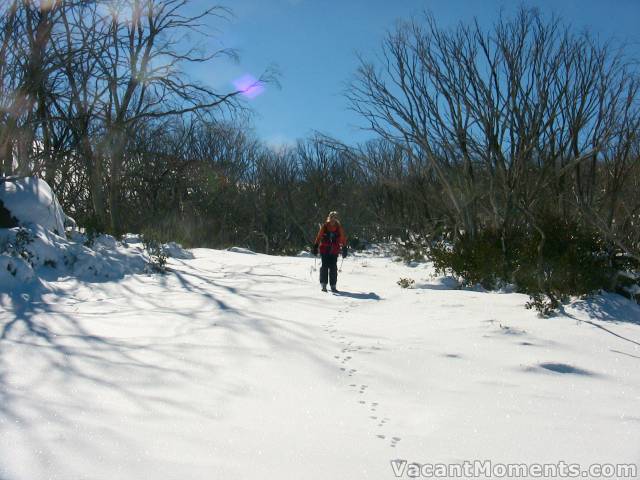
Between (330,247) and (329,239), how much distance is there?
0.53 ft

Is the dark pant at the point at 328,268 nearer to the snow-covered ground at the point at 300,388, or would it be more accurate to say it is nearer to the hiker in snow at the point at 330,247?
the hiker in snow at the point at 330,247

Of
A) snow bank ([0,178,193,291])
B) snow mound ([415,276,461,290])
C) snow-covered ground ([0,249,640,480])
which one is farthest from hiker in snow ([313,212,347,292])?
snow bank ([0,178,193,291])

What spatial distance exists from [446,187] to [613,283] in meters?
4.27

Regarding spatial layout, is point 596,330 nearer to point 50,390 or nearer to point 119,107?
point 50,390

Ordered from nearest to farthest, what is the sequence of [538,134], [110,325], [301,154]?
[110,325]
[538,134]
[301,154]

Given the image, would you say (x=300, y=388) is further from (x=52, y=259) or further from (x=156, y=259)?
(x=156, y=259)

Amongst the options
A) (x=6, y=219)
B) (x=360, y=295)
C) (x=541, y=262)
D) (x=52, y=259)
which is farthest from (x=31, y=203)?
(x=541, y=262)

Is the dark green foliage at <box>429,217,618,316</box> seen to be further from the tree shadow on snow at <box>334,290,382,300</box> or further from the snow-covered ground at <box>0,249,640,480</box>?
the tree shadow on snow at <box>334,290,382,300</box>

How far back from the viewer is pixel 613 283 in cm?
697

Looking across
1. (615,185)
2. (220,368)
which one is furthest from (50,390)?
(615,185)

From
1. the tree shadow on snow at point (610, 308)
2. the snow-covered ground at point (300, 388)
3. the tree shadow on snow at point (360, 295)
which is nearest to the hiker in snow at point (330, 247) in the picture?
the tree shadow on snow at point (360, 295)

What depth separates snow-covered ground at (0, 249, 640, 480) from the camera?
92.0 inches

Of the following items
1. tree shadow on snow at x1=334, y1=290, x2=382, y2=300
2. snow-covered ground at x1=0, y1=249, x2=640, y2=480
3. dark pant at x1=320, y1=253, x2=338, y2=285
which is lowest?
snow-covered ground at x1=0, y1=249, x2=640, y2=480

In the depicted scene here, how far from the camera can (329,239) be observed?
8.54m
